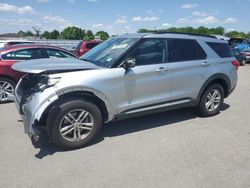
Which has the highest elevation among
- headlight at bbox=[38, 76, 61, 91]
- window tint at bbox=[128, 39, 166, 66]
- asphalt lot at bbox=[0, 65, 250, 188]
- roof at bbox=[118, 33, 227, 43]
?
roof at bbox=[118, 33, 227, 43]

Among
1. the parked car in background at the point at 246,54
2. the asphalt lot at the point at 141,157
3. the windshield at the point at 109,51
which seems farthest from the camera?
the parked car in background at the point at 246,54

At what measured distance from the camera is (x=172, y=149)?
4301 millimetres

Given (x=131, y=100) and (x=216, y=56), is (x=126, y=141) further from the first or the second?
(x=216, y=56)

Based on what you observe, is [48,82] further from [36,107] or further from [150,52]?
[150,52]

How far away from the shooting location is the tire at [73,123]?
399cm

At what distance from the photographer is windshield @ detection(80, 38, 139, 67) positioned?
15.3 feet

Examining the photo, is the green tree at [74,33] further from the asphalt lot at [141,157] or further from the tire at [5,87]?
the asphalt lot at [141,157]

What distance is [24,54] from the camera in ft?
25.3

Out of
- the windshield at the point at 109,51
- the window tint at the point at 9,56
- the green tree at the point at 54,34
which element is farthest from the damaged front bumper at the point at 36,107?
the green tree at the point at 54,34

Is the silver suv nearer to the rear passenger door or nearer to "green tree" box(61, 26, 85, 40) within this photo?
the rear passenger door

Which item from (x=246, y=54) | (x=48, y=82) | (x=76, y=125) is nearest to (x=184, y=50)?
(x=76, y=125)

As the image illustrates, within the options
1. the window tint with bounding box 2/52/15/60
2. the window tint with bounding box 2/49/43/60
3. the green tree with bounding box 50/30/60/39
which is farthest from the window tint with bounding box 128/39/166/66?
the green tree with bounding box 50/30/60/39

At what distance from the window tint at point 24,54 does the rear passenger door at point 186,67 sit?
14.1ft

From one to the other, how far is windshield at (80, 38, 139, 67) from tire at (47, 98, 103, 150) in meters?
0.86
